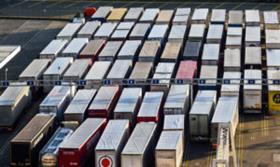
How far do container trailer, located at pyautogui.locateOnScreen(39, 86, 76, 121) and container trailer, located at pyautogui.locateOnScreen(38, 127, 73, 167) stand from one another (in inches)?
146

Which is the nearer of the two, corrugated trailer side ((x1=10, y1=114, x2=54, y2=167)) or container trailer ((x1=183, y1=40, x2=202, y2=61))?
corrugated trailer side ((x1=10, y1=114, x2=54, y2=167))

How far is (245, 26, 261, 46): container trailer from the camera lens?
75188mm

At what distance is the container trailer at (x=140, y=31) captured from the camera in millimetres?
79562

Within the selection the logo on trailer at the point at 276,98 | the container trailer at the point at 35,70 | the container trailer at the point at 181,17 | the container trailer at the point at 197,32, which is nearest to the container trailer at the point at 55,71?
the container trailer at the point at 35,70

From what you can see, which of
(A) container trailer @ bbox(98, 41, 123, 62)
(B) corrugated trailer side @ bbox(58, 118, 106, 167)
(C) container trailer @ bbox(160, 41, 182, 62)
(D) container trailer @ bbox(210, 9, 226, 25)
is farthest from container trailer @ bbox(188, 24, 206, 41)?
(B) corrugated trailer side @ bbox(58, 118, 106, 167)

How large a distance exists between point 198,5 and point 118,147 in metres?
55.9

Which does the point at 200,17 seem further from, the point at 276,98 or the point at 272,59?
the point at 276,98

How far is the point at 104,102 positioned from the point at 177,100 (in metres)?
6.33

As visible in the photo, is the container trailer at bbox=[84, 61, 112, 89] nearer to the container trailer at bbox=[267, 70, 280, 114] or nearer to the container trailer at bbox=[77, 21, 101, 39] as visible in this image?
the container trailer at bbox=[77, 21, 101, 39]

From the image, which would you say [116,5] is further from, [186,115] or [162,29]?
[186,115]

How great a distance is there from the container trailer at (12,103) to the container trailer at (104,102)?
717 cm

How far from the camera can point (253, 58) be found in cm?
6962

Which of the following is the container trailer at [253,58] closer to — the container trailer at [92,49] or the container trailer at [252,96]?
the container trailer at [252,96]

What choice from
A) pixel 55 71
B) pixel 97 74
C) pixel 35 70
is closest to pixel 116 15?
pixel 35 70
